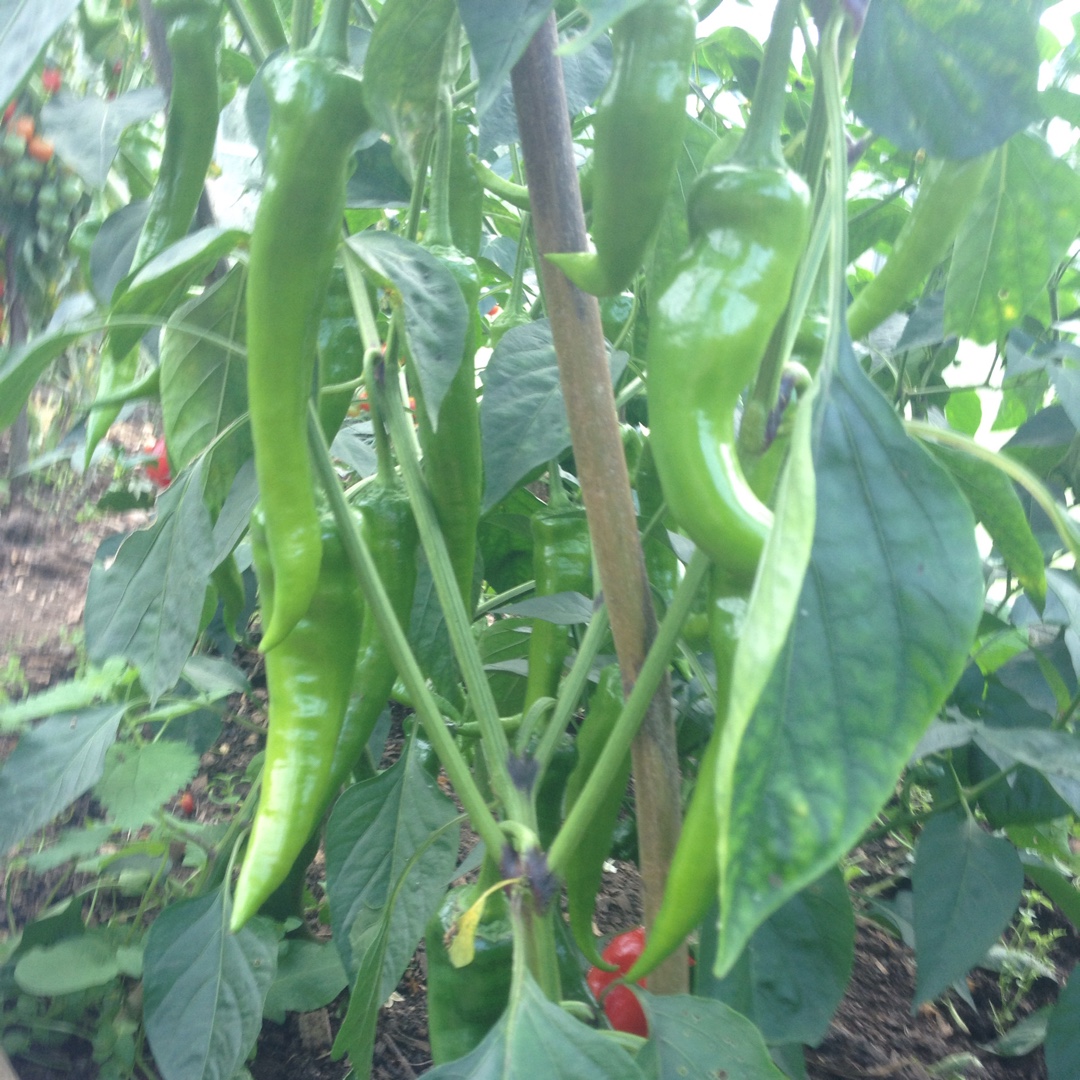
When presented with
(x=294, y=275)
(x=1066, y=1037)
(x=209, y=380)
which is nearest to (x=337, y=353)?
(x=209, y=380)

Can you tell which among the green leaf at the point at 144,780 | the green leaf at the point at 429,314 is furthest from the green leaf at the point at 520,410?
the green leaf at the point at 144,780

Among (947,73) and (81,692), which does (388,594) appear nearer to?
(947,73)

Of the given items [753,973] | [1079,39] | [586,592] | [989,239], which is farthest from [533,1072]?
[1079,39]

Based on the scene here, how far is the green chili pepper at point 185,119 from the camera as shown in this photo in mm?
432

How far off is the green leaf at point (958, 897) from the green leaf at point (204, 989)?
450mm

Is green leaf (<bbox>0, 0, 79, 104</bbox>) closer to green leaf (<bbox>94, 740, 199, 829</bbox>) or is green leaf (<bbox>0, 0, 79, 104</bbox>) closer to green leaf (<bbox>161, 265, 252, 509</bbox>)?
green leaf (<bbox>161, 265, 252, 509</bbox>)

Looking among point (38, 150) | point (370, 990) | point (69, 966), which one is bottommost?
point (69, 966)

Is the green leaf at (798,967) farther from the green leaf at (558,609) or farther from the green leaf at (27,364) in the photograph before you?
the green leaf at (27,364)

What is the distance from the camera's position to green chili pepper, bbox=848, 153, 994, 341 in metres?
0.41

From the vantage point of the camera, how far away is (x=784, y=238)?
31 centimetres

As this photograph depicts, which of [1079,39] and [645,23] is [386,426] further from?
[1079,39]

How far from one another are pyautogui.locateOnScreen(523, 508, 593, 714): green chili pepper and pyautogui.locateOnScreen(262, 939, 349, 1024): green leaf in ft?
1.18

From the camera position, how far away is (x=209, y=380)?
53 cm

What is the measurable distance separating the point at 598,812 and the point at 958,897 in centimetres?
28
